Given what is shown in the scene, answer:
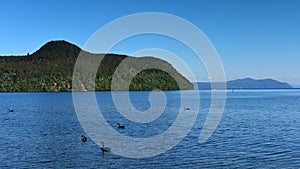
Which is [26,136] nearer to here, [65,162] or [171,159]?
[65,162]

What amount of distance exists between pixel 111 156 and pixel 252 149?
15790 mm

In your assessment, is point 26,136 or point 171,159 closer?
point 171,159

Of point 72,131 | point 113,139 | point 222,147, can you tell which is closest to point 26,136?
point 72,131

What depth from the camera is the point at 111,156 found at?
35.6 metres

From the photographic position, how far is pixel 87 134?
50688 mm

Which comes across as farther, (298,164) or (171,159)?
(171,159)

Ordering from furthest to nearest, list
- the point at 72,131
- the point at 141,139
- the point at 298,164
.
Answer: the point at 72,131 → the point at 141,139 → the point at 298,164

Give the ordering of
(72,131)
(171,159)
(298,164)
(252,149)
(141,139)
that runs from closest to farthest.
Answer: (298,164) < (171,159) < (252,149) < (141,139) < (72,131)

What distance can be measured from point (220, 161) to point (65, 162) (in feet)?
49.2

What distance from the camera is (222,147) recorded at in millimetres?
39344

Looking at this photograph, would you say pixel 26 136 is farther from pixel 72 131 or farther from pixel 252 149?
pixel 252 149

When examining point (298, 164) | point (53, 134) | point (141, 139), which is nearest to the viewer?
point (298, 164)

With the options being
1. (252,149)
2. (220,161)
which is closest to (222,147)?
(252,149)

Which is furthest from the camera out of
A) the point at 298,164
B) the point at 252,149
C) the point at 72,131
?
the point at 72,131
